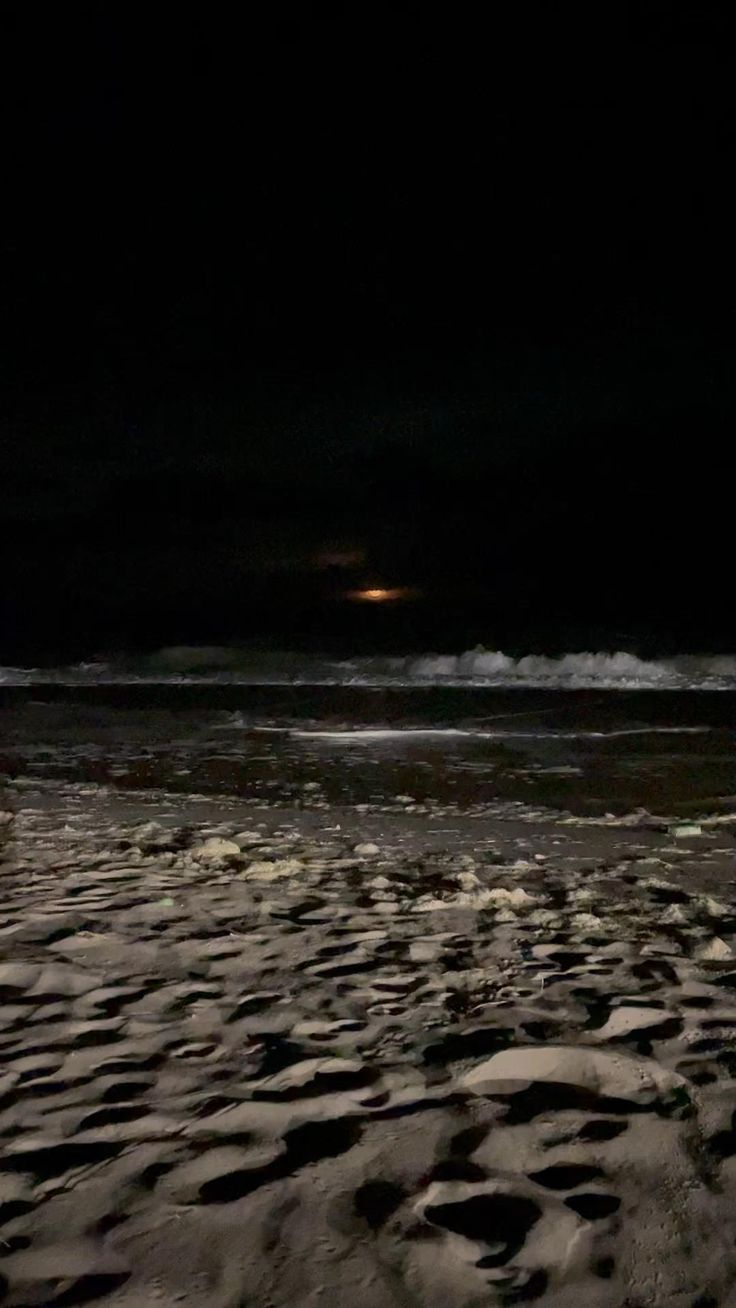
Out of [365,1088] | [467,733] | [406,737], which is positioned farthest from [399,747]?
[365,1088]

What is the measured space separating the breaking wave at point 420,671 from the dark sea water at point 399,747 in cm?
338

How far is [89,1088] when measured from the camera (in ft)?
9.00

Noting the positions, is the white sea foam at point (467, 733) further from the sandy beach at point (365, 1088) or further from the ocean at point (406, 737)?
the sandy beach at point (365, 1088)

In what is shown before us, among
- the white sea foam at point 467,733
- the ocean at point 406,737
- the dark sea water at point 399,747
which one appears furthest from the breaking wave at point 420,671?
the white sea foam at point 467,733

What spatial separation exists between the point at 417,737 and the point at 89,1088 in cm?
977

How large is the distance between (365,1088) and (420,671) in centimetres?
2314

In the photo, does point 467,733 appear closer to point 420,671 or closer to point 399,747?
point 399,747

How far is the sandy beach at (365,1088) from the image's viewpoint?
2016 mm

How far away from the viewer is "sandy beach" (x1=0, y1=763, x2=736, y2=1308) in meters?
2.02

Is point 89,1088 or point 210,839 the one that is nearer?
point 89,1088

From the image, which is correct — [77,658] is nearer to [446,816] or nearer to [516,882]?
[446,816]

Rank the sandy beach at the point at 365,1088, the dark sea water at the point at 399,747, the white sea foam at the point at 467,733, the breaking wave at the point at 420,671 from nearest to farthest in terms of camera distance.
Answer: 1. the sandy beach at the point at 365,1088
2. the dark sea water at the point at 399,747
3. the white sea foam at the point at 467,733
4. the breaking wave at the point at 420,671

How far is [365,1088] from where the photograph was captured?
2762 mm

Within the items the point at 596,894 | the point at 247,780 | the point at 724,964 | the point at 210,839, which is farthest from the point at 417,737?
the point at 724,964
